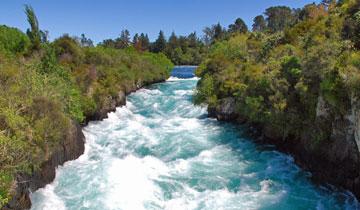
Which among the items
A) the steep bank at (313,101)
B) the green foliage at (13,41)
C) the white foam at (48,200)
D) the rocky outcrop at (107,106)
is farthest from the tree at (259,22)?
the white foam at (48,200)

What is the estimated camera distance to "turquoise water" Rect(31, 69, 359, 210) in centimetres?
1777

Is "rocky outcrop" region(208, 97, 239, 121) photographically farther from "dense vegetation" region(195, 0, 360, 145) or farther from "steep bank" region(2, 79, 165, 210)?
"steep bank" region(2, 79, 165, 210)

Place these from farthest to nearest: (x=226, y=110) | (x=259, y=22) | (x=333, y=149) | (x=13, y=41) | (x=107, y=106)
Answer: (x=259, y=22), (x=13, y=41), (x=107, y=106), (x=226, y=110), (x=333, y=149)

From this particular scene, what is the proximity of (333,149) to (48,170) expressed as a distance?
14667mm

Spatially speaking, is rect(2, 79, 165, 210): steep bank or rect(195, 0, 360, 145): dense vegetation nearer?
rect(2, 79, 165, 210): steep bank

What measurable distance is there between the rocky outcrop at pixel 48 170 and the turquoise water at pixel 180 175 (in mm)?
450

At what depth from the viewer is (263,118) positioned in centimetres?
2556

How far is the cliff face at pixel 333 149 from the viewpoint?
17.7m

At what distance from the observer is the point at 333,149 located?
19453 mm

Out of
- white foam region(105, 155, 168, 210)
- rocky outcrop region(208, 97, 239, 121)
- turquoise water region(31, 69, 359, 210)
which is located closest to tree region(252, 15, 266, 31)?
rocky outcrop region(208, 97, 239, 121)

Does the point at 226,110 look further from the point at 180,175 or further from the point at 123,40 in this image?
the point at 123,40

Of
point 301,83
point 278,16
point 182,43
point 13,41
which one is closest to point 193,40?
point 182,43

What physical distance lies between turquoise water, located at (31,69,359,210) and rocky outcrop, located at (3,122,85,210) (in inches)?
17.7

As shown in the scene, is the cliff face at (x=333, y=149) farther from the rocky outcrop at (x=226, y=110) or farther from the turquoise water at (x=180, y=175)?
the rocky outcrop at (x=226, y=110)
